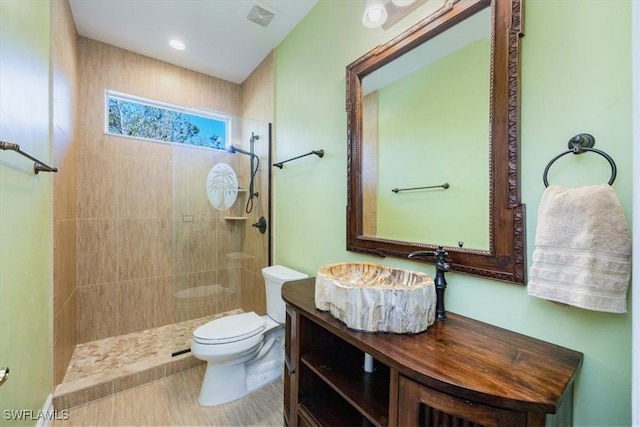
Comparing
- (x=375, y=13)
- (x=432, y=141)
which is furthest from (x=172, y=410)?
(x=375, y=13)

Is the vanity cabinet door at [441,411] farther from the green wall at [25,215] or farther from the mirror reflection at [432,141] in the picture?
the green wall at [25,215]

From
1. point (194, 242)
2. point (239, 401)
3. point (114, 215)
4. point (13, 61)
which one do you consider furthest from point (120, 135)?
point (239, 401)

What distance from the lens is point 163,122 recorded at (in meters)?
2.76

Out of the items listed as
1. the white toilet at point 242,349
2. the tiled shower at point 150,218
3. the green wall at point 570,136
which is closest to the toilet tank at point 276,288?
the white toilet at point 242,349

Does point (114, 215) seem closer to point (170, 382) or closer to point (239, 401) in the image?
point (170, 382)

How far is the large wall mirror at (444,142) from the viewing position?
949mm

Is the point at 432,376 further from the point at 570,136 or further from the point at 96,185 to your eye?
the point at 96,185

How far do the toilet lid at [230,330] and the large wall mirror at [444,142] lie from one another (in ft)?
2.98

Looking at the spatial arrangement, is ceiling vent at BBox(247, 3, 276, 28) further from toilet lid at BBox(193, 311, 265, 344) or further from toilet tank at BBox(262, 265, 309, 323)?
toilet lid at BBox(193, 311, 265, 344)

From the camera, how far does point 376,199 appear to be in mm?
1489

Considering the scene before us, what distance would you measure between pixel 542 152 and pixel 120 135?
124 inches

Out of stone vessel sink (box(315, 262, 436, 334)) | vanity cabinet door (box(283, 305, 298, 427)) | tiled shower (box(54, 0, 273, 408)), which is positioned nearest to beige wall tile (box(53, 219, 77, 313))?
tiled shower (box(54, 0, 273, 408))

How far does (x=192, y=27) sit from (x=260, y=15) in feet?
2.00

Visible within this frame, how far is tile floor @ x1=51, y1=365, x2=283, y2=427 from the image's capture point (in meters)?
1.60
